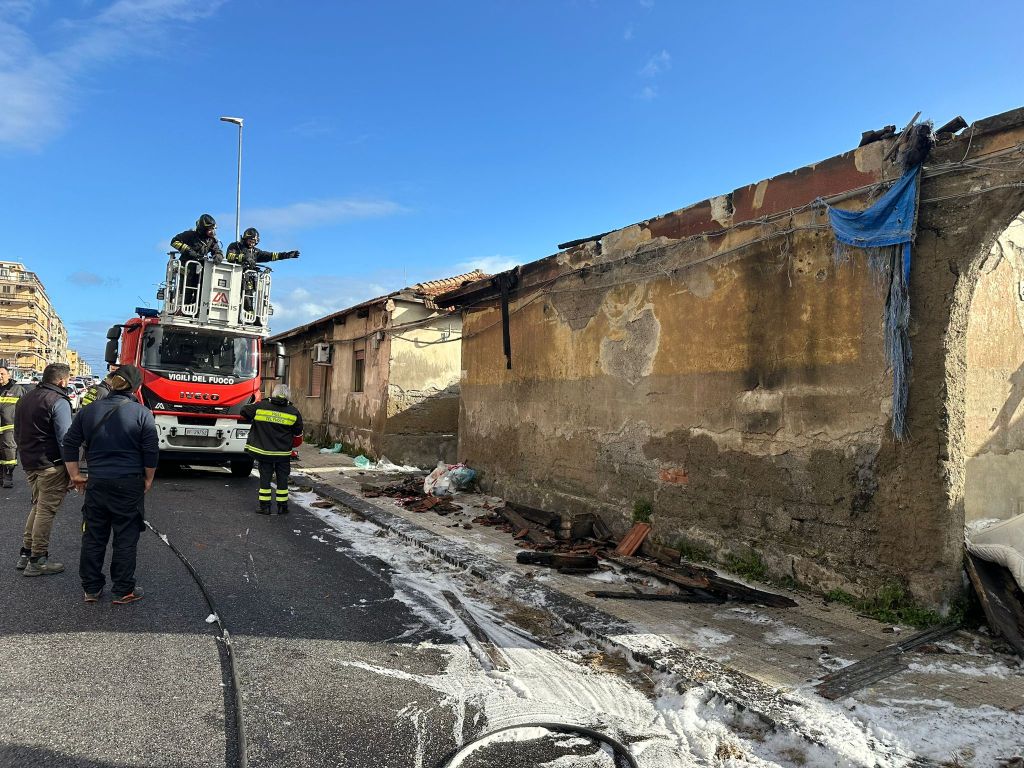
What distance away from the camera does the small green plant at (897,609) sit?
4602mm

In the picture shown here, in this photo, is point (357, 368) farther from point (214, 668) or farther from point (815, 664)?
point (815, 664)

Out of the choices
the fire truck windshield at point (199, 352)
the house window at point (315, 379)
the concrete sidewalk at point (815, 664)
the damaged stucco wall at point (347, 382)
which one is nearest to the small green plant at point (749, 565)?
the concrete sidewalk at point (815, 664)

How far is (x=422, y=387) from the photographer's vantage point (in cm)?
1517

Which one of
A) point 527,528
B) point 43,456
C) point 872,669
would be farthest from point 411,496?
point 872,669

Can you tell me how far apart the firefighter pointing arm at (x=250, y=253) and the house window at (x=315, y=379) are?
8045 mm

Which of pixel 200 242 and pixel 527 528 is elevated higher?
pixel 200 242

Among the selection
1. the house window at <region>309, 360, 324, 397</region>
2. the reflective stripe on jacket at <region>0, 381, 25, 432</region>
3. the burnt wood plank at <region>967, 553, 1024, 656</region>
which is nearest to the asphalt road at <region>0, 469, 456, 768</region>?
the burnt wood plank at <region>967, 553, 1024, 656</region>

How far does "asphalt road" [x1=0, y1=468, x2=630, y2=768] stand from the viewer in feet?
9.69

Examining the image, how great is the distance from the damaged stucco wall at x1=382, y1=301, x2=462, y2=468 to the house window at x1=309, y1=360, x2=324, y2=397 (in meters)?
5.55

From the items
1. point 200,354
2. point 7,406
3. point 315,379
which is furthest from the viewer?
point 315,379

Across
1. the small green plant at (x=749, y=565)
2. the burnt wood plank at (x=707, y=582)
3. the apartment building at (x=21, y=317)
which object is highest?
the apartment building at (x=21, y=317)

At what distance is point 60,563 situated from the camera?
18.3ft

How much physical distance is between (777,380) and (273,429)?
267 inches

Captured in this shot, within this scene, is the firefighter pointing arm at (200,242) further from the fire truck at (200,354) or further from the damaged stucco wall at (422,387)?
the damaged stucco wall at (422,387)
